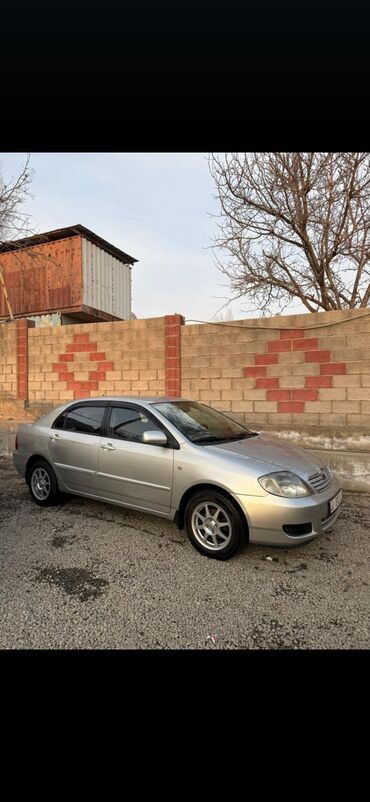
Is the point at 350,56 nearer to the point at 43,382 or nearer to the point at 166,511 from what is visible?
the point at 166,511

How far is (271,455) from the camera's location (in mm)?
3230

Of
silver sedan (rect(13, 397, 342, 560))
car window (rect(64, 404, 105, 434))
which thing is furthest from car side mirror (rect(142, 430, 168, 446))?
car window (rect(64, 404, 105, 434))

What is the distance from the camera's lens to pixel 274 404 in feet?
19.9

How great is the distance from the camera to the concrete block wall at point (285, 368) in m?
5.51

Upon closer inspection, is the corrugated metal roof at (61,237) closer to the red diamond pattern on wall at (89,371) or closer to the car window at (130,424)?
the red diamond pattern on wall at (89,371)

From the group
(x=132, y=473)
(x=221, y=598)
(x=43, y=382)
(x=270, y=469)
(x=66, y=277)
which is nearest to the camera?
(x=221, y=598)

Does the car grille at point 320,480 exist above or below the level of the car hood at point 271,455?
below

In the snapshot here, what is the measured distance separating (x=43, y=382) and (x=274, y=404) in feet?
17.4

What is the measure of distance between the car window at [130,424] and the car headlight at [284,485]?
44.3 inches

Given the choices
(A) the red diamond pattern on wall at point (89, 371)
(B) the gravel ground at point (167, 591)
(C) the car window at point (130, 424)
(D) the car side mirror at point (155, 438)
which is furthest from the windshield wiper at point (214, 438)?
(A) the red diamond pattern on wall at point (89, 371)

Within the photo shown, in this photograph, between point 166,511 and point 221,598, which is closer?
point 221,598

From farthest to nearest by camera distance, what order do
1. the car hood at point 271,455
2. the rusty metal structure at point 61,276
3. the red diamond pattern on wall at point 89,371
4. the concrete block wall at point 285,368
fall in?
the rusty metal structure at point 61,276
the red diamond pattern on wall at point 89,371
the concrete block wall at point 285,368
the car hood at point 271,455

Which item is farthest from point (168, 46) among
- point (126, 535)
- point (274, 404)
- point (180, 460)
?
point (274, 404)

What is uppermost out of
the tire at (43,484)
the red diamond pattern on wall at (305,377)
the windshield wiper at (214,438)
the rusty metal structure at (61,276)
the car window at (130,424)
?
the rusty metal structure at (61,276)
